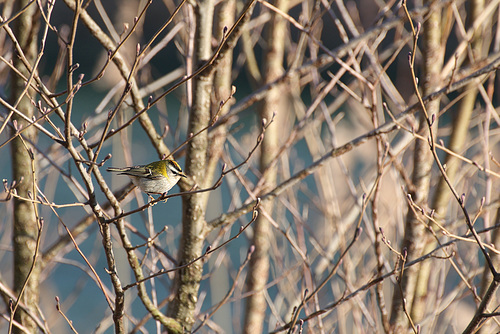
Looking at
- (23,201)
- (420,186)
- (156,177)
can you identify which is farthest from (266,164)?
(23,201)

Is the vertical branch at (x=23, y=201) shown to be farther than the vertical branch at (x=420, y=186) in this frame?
No

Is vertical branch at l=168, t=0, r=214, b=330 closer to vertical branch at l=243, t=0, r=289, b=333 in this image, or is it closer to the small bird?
the small bird

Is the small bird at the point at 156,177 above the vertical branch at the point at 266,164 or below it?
below

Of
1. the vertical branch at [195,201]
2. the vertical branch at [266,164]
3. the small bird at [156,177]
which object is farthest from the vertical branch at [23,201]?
the vertical branch at [266,164]

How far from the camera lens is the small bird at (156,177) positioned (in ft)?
7.67

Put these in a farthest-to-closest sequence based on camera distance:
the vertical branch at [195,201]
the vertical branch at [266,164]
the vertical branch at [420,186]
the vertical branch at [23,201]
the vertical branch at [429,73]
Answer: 1. the vertical branch at [266,164]
2. the vertical branch at [429,73]
3. the vertical branch at [420,186]
4. the vertical branch at [23,201]
5. the vertical branch at [195,201]

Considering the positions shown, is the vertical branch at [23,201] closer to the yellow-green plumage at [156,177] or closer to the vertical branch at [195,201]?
the yellow-green plumage at [156,177]

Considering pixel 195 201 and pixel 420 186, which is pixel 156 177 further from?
pixel 420 186

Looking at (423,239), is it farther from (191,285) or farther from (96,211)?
(96,211)

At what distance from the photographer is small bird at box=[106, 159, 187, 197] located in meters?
2.34

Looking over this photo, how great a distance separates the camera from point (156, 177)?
2334 millimetres

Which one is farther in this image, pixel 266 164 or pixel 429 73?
pixel 266 164

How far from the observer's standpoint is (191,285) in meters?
2.31

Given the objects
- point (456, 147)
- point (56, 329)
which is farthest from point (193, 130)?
point (56, 329)
